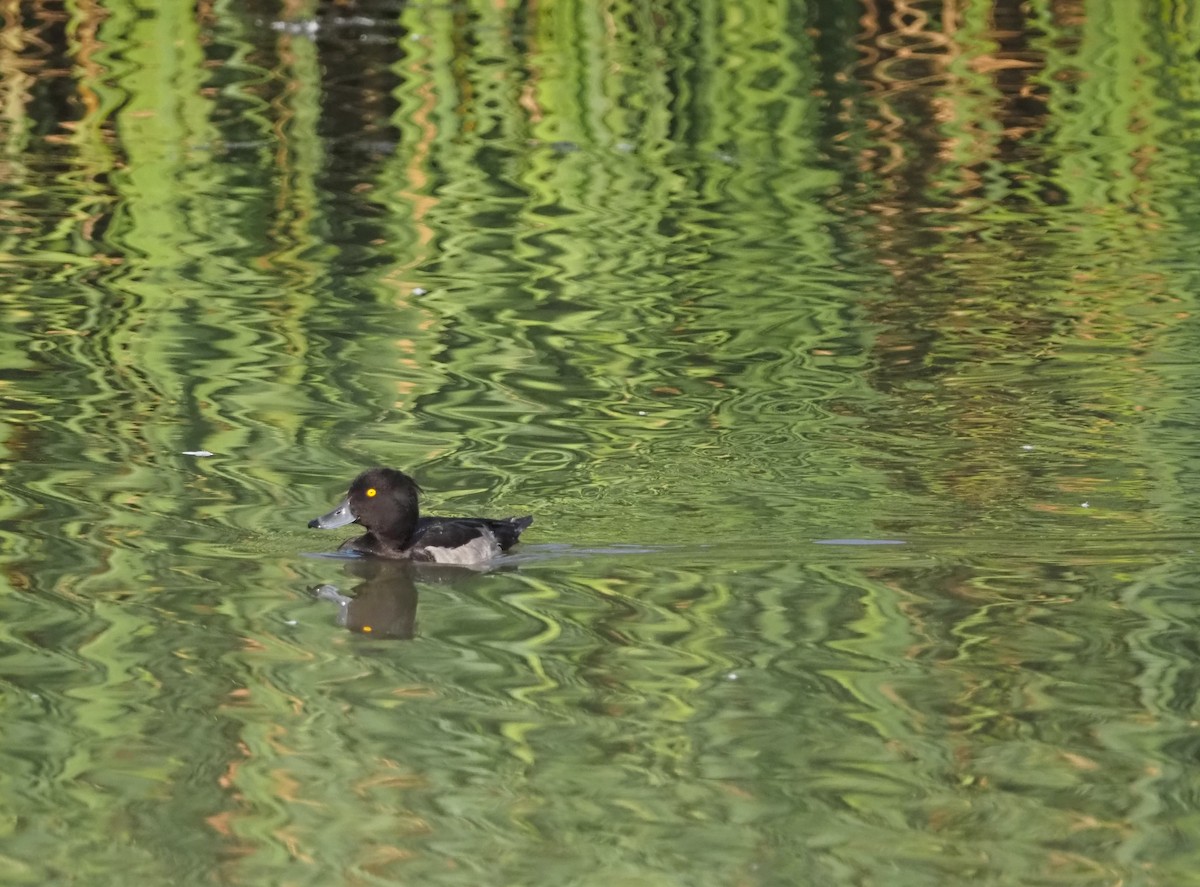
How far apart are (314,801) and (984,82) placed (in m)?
12.9

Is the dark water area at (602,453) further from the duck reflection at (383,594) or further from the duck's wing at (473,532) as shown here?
the duck's wing at (473,532)

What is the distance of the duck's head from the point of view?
8516 mm

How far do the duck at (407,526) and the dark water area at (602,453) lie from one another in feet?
0.32

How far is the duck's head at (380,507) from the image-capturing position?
852 centimetres

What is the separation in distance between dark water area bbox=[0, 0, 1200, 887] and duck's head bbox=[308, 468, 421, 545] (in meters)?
0.18

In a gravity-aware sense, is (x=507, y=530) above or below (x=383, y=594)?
above

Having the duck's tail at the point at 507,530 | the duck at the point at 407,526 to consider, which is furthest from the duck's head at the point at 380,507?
the duck's tail at the point at 507,530

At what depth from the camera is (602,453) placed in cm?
948

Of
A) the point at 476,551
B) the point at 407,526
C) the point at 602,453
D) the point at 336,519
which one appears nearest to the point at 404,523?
the point at 407,526

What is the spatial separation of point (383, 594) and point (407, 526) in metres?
0.35

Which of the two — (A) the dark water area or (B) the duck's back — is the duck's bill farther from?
(B) the duck's back

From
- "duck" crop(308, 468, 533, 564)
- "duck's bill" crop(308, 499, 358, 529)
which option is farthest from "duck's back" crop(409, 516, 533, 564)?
"duck's bill" crop(308, 499, 358, 529)

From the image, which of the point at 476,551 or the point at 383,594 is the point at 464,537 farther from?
the point at 383,594

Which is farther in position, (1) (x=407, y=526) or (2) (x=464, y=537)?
(1) (x=407, y=526)
